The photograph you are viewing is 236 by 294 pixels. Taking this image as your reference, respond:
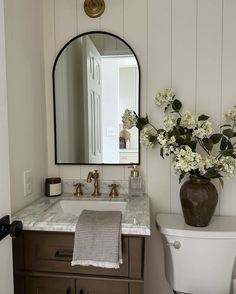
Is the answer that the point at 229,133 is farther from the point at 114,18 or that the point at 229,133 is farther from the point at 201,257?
the point at 114,18

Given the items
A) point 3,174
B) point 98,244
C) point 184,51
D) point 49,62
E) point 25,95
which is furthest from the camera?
point 49,62

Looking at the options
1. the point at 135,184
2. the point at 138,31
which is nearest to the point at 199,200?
the point at 135,184

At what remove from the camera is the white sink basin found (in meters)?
1.39

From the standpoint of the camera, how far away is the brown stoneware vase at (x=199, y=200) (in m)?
1.22

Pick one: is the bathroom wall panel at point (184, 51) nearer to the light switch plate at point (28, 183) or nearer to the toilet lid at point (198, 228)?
the toilet lid at point (198, 228)

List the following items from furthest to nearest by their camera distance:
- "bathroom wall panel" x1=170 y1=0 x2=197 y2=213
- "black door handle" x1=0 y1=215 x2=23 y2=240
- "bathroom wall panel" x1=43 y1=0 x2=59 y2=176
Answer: "bathroom wall panel" x1=43 y1=0 x2=59 y2=176 → "bathroom wall panel" x1=170 y1=0 x2=197 y2=213 → "black door handle" x1=0 y1=215 x2=23 y2=240

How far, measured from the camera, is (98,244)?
100 centimetres

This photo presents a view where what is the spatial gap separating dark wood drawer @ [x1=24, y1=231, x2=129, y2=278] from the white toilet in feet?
1.12

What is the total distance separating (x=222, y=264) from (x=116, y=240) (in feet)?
1.92

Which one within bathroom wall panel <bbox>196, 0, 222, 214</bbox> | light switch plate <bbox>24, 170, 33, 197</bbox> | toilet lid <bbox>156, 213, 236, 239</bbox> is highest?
bathroom wall panel <bbox>196, 0, 222, 214</bbox>

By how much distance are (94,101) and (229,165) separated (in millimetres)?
822

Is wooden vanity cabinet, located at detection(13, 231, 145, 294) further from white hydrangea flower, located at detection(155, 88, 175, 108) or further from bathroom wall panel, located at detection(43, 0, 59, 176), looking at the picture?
white hydrangea flower, located at detection(155, 88, 175, 108)

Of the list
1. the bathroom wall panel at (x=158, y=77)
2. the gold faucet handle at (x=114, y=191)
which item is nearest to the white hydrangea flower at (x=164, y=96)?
the bathroom wall panel at (x=158, y=77)

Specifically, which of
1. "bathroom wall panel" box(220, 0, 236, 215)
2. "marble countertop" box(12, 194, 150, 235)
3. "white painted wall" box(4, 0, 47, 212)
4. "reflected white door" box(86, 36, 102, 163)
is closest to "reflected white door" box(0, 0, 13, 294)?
"marble countertop" box(12, 194, 150, 235)
